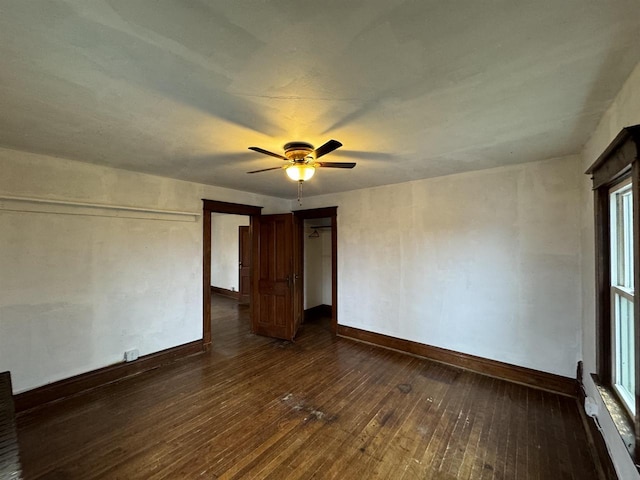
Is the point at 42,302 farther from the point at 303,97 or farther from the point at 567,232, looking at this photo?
the point at 567,232

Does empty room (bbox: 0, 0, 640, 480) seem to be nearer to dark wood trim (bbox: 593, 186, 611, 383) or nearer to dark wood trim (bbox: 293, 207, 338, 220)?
dark wood trim (bbox: 593, 186, 611, 383)

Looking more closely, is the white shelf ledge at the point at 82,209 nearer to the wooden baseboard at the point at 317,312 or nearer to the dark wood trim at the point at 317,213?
the dark wood trim at the point at 317,213

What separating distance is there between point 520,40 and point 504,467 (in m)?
2.67

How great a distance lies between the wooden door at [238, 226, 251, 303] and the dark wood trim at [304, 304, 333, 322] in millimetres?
2028

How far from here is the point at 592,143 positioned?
2.22m

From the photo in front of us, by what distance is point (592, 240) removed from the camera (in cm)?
224

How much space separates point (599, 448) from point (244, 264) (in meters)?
6.72

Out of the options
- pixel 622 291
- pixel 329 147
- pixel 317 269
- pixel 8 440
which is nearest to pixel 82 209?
pixel 8 440

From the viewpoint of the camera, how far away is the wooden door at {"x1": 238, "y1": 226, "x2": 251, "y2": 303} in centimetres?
704

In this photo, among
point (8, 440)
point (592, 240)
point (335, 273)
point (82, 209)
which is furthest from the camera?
point (335, 273)

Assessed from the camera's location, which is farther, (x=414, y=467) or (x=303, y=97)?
(x=414, y=467)

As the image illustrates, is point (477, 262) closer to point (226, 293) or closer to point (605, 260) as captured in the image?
point (605, 260)

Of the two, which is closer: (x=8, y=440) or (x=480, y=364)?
(x=8, y=440)

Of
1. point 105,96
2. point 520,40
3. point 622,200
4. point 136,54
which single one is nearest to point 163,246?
point 105,96
